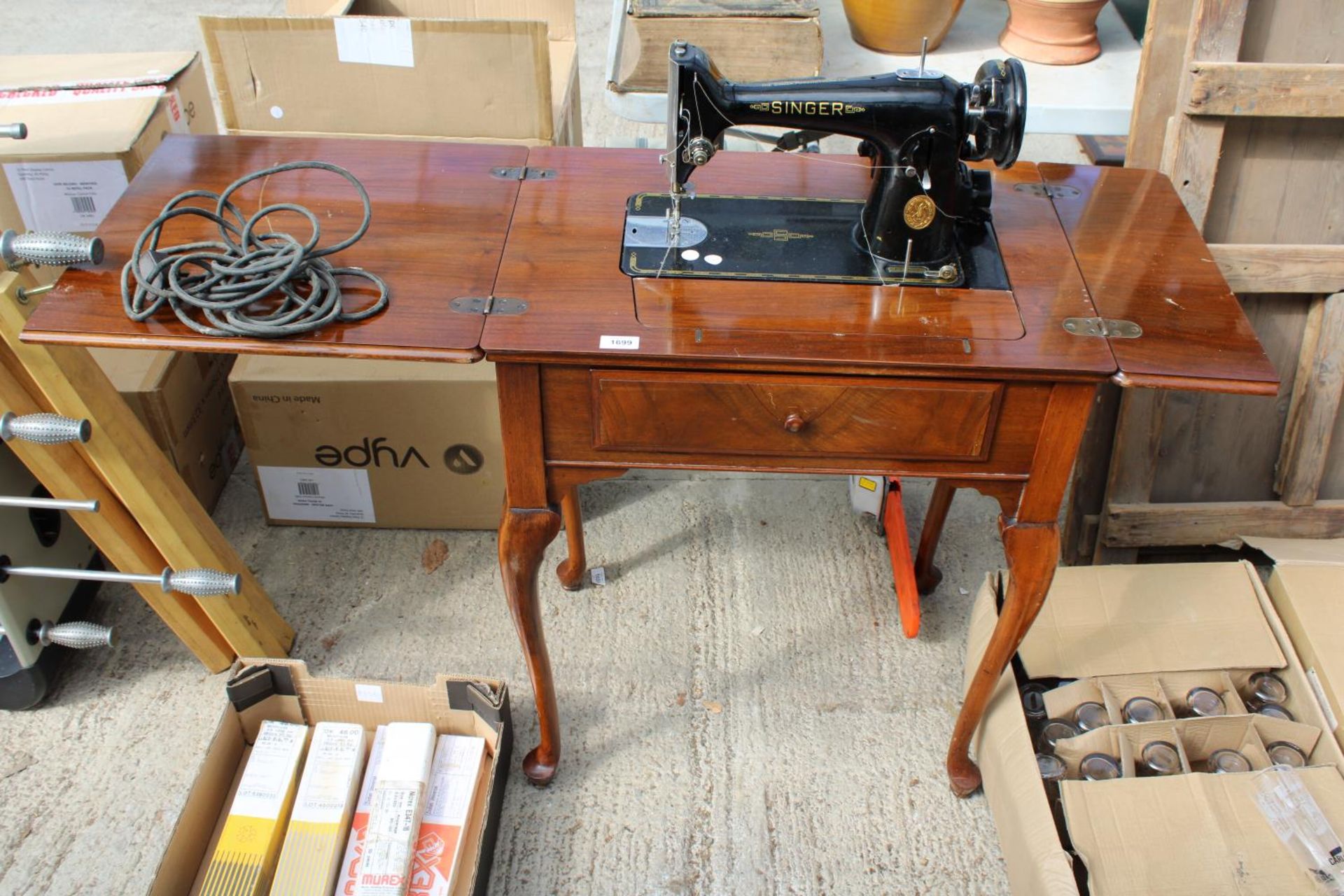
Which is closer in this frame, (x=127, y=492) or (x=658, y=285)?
(x=658, y=285)

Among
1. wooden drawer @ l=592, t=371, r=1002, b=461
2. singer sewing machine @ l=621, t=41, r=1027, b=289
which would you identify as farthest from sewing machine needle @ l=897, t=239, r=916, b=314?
wooden drawer @ l=592, t=371, r=1002, b=461

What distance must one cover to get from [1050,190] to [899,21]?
74 cm

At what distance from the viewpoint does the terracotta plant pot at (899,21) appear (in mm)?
2184

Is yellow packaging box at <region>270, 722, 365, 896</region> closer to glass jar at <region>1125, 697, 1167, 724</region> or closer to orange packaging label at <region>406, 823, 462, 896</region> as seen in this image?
orange packaging label at <region>406, 823, 462, 896</region>

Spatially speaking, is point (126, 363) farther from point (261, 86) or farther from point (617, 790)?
point (617, 790)

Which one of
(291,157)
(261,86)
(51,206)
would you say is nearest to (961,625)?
(291,157)

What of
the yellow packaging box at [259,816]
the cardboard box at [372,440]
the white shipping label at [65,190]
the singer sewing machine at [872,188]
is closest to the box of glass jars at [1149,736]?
the singer sewing machine at [872,188]

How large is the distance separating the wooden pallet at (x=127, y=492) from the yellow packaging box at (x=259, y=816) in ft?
0.89

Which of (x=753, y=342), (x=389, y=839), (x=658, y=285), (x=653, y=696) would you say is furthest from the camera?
(x=653, y=696)

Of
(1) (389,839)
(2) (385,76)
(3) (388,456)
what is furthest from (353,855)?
(2) (385,76)

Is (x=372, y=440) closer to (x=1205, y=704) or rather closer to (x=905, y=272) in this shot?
(x=905, y=272)

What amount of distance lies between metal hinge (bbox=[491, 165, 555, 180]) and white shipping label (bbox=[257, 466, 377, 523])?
852mm

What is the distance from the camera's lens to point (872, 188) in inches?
57.9

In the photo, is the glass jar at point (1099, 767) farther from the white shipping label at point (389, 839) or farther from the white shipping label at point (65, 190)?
the white shipping label at point (65, 190)
